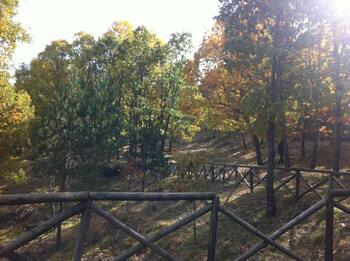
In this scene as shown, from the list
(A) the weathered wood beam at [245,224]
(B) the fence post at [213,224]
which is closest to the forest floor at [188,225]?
(A) the weathered wood beam at [245,224]

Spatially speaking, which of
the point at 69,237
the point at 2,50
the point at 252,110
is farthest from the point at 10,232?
the point at 252,110

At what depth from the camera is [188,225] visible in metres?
16.8

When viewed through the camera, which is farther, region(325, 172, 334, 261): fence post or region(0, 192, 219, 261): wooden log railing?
region(325, 172, 334, 261): fence post

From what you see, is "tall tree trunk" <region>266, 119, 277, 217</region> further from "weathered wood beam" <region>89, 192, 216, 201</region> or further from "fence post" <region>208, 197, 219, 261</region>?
"weathered wood beam" <region>89, 192, 216, 201</region>

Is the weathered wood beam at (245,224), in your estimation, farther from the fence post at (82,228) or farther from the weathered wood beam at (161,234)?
the fence post at (82,228)

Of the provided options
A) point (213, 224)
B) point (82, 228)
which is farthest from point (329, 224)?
point (82, 228)

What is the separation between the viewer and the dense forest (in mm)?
15062

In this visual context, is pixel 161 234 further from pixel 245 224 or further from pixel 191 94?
pixel 191 94

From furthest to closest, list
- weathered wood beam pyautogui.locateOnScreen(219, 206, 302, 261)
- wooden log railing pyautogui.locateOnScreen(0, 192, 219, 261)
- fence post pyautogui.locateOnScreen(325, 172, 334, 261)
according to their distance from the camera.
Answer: fence post pyautogui.locateOnScreen(325, 172, 334, 261) → weathered wood beam pyautogui.locateOnScreen(219, 206, 302, 261) → wooden log railing pyautogui.locateOnScreen(0, 192, 219, 261)

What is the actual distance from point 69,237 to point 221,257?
1152cm

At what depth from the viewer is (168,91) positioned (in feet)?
87.5

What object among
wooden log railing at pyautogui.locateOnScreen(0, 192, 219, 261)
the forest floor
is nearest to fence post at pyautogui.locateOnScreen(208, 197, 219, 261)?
wooden log railing at pyautogui.locateOnScreen(0, 192, 219, 261)

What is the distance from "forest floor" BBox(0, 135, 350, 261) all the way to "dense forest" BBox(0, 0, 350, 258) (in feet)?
4.43

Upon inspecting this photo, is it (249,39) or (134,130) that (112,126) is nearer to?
(134,130)
